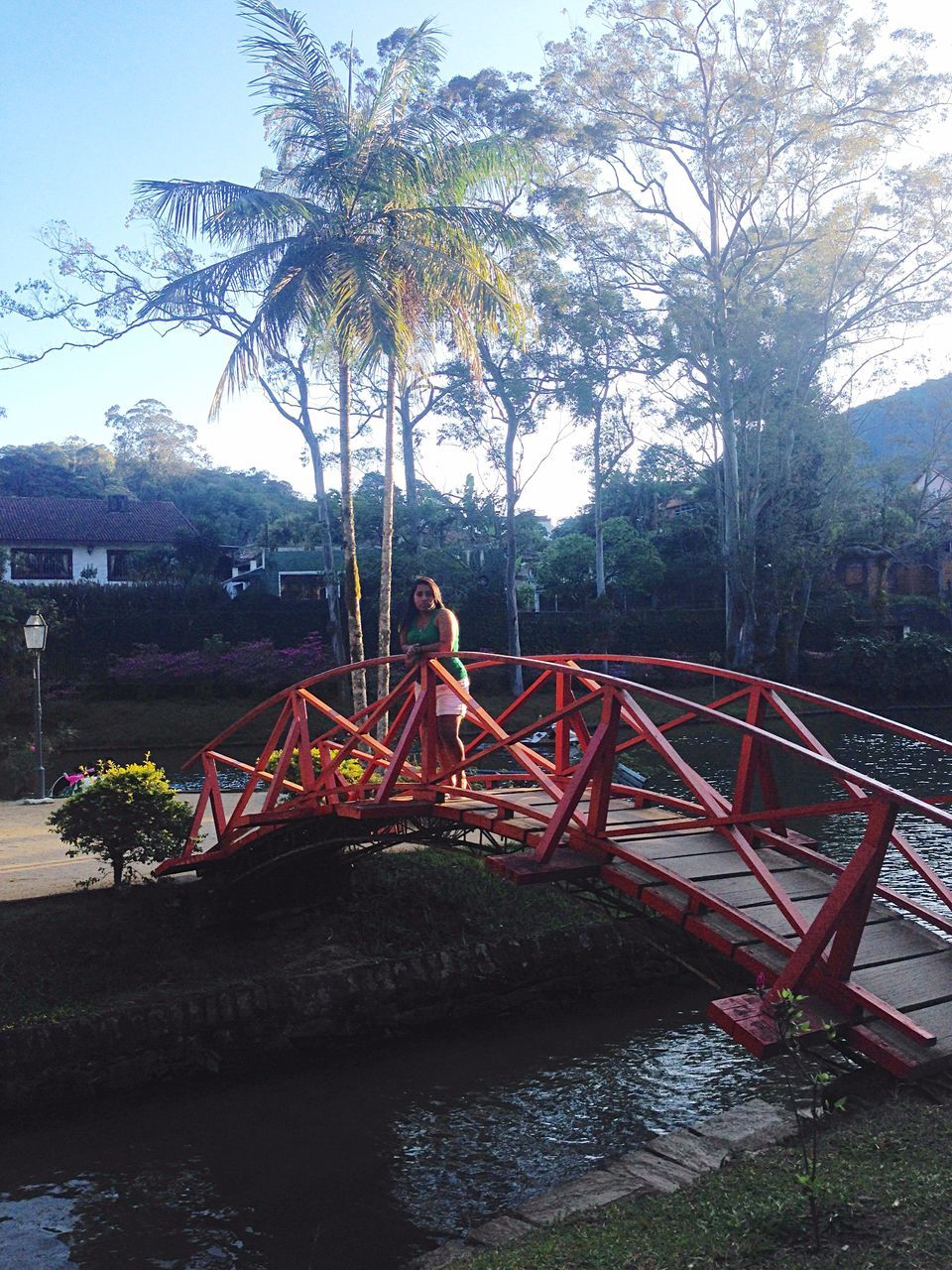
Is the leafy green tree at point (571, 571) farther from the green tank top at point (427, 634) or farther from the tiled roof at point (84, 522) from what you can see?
the green tank top at point (427, 634)

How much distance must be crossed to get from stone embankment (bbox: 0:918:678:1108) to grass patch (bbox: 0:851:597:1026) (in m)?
0.19

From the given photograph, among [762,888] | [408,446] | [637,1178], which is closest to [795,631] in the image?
[408,446]

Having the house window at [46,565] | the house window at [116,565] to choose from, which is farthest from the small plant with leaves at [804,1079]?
the house window at [116,565]

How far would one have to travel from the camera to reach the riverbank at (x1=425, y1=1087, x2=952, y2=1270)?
3.86 metres

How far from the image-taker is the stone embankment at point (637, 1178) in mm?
5566

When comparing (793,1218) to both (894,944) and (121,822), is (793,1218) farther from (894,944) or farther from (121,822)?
(121,822)

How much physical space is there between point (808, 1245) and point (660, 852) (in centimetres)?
259

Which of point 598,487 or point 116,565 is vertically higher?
point 598,487

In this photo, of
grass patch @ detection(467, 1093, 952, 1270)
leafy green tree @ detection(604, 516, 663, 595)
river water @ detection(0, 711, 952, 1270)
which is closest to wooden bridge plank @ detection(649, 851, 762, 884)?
grass patch @ detection(467, 1093, 952, 1270)

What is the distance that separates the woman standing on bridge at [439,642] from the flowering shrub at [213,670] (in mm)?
21295

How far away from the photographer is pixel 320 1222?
6.79 meters

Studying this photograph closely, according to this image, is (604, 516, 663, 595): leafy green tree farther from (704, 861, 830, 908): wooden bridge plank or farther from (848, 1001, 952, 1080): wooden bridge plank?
(848, 1001, 952, 1080): wooden bridge plank

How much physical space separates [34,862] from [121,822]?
2.32 meters

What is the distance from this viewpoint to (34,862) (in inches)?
479
